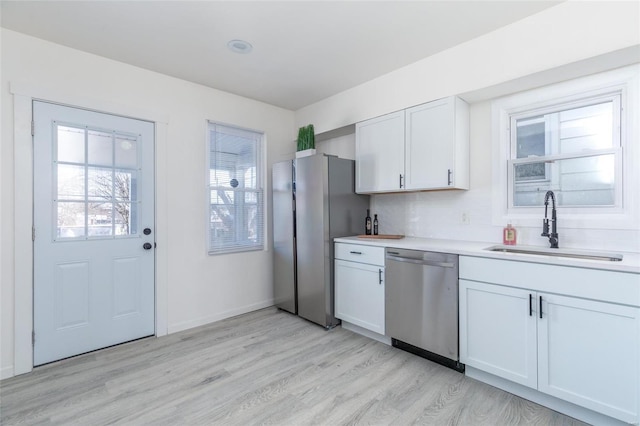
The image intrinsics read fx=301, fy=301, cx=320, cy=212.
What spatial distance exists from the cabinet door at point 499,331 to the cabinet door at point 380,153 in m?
1.23

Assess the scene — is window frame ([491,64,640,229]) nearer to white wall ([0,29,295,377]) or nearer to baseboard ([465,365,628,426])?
baseboard ([465,365,628,426])

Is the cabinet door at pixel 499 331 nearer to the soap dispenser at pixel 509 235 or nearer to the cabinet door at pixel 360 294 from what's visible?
the soap dispenser at pixel 509 235

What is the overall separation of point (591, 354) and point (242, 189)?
3.32m

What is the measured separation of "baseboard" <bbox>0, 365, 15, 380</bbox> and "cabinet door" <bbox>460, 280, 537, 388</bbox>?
3.37 metres

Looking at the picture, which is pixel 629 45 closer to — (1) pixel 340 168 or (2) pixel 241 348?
(1) pixel 340 168

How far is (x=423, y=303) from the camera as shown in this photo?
7.91 ft

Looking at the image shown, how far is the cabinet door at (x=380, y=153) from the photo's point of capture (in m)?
2.94

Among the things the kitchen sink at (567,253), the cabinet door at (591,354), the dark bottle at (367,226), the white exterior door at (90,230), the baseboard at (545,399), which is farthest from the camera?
the dark bottle at (367,226)

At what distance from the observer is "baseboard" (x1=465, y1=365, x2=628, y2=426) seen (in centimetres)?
171

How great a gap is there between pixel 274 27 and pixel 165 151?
5.37 ft

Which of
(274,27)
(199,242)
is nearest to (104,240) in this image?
(199,242)

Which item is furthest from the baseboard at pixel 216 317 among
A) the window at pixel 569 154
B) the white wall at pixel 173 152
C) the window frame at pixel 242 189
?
the window at pixel 569 154

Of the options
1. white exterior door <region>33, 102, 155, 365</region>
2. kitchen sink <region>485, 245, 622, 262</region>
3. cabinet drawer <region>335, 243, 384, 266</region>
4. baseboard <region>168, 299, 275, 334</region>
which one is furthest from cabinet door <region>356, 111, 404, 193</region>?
white exterior door <region>33, 102, 155, 365</region>

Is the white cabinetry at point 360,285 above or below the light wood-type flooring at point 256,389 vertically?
above
